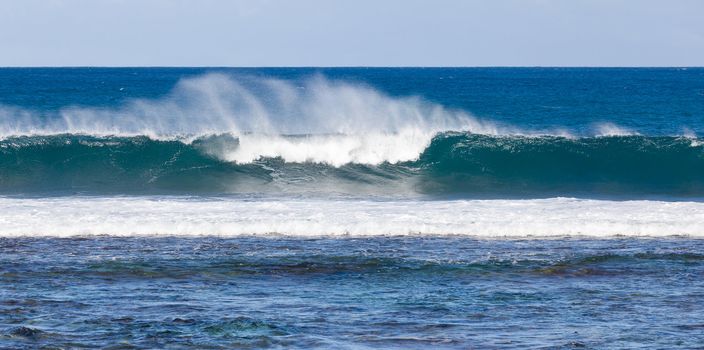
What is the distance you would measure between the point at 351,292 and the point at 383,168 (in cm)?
1453

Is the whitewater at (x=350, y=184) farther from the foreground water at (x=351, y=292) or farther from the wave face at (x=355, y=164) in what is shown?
the foreground water at (x=351, y=292)

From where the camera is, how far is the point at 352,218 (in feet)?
55.9

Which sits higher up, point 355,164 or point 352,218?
point 355,164

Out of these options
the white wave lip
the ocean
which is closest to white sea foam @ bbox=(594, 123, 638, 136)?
the ocean

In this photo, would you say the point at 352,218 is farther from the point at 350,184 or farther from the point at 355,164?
the point at 355,164

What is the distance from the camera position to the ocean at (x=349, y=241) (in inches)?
388

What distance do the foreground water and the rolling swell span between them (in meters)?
8.96

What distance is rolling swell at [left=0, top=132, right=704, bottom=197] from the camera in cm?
2422

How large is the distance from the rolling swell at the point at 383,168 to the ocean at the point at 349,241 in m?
0.07

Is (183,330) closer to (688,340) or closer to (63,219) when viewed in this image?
(688,340)

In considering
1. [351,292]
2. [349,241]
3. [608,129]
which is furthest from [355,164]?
[608,129]

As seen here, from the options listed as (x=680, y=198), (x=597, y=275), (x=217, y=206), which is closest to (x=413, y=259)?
(x=597, y=275)

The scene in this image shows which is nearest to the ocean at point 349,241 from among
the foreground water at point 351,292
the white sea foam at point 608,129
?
the foreground water at point 351,292

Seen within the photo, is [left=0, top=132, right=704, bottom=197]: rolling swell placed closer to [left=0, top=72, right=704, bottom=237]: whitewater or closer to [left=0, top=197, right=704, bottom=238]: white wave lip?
[left=0, top=72, right=704, bottom=237]: whitewater
